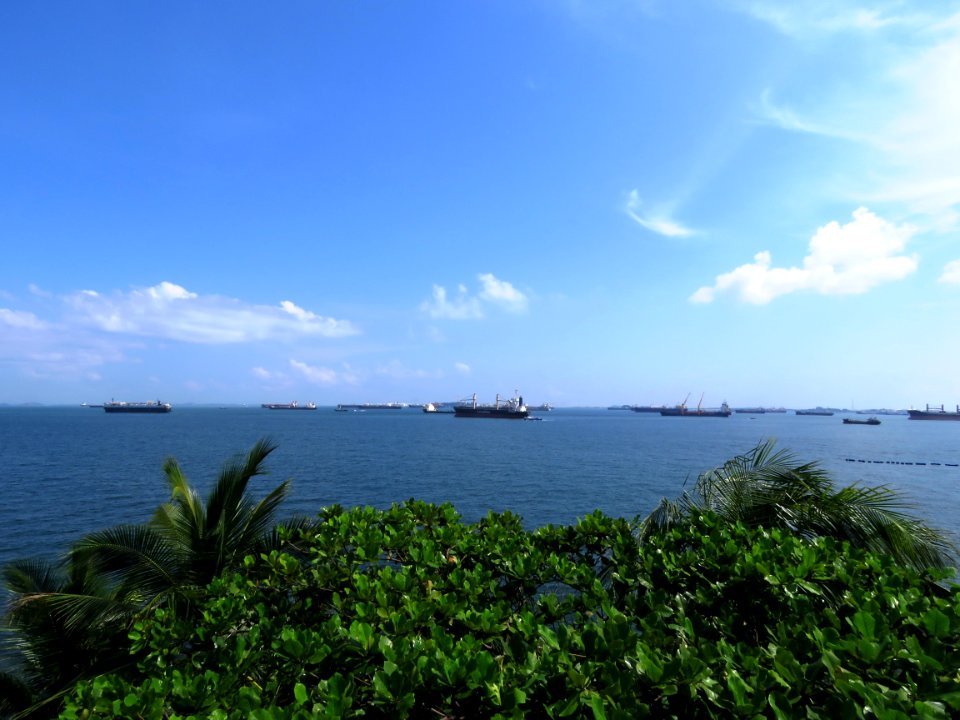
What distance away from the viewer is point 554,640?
9.67 feet

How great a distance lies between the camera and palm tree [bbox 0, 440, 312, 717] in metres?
7.32

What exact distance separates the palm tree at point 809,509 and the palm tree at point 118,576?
21.2 ft

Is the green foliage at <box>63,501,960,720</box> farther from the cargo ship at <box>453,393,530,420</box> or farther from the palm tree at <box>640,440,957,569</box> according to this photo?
the cargo ship at <box>453,393,530,420</box>

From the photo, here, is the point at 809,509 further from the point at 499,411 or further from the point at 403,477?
the point at 499,411

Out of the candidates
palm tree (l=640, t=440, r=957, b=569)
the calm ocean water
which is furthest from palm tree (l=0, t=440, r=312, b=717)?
the calm ocean water

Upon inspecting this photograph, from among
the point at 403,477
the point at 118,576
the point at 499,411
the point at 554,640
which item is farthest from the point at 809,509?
the point at 499,411

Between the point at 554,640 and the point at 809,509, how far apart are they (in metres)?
6.01

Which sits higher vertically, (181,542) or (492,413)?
(181,542)

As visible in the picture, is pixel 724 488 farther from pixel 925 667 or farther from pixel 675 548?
pixel 925 667

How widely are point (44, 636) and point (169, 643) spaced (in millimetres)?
5474

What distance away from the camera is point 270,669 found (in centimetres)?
352

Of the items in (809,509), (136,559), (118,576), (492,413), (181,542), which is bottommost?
(492,413)

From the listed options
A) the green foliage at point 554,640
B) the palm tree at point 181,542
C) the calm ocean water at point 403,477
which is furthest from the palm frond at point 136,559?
the calm ocean water at point 403,477

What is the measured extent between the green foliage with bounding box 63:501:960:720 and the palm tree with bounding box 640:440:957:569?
260 cm
